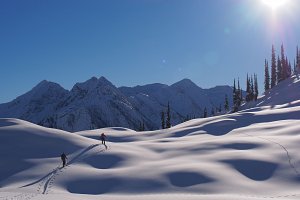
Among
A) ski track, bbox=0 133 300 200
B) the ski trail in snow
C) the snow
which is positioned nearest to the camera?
ski track, bbox=0 133 300 200

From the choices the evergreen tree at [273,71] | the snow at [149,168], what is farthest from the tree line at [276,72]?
the snow at [149,168]

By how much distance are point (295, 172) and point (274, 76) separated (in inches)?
4361

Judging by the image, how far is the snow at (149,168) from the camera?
3045 cm

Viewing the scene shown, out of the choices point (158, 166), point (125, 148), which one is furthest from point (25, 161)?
point (158, 166)

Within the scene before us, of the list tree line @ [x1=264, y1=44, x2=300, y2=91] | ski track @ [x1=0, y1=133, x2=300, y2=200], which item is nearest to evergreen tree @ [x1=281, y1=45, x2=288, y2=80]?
tree line @ [x1=264, y1=44, x2=300, y2=91]

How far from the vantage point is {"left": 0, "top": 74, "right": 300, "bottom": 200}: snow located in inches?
1199

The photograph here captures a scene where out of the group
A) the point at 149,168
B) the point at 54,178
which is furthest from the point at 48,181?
the point at 149,168

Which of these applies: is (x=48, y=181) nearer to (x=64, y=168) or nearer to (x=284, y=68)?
(x=64, y=168)

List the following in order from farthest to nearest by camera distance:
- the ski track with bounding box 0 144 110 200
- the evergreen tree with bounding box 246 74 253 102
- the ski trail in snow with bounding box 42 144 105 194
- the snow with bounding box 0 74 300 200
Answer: the evergreen tree with bounding box 246 74 253 102
the ski trail in snow with bounding box 42 144 105 194
the snow with bounding box 0 74 300 200
the ski track with bounding box 0 144 110 200

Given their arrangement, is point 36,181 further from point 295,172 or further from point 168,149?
point 295,172

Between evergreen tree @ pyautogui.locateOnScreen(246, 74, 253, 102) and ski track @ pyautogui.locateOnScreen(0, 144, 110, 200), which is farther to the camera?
evergreen tree @ pyautogui.locateOnScreen(246, 74, 253, 102)

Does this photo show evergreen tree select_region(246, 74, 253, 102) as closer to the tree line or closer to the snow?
the tree line

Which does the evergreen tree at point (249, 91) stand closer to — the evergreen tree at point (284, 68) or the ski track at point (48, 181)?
the evergreen tree at point (284, 68)

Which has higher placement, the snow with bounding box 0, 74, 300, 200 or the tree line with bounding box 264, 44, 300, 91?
the tree line with bounding box 264, 44, 300, 91
